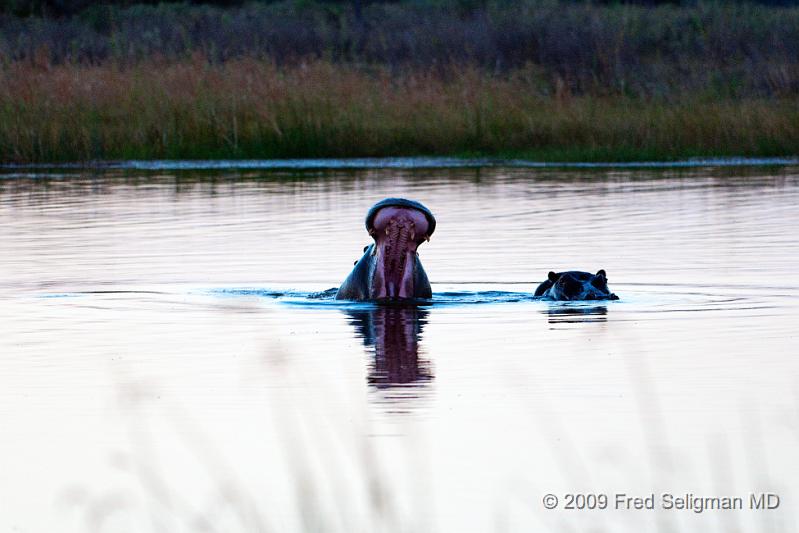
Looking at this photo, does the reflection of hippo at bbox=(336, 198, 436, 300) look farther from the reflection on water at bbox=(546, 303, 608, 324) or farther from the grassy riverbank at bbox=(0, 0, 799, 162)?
the grassy riverbank at bbox=(0, 0, 799, 162)

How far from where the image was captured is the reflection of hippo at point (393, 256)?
29.6 ft

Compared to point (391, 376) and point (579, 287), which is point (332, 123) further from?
point (391, 376)

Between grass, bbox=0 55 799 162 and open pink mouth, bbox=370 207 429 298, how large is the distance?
1162 centimetres

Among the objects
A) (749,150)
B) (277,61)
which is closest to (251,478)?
(749,150)

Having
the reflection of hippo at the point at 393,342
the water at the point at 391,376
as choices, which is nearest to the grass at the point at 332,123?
the water at the point at 391,376

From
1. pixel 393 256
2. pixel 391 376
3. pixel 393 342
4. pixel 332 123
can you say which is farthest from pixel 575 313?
pixel 332 123

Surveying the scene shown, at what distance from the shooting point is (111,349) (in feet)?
27.9

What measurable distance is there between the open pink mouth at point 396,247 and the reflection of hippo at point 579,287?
77 centimetres

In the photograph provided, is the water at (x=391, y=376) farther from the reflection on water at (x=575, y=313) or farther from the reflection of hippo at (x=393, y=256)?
the reflection of hippo at (x=393, y=256)

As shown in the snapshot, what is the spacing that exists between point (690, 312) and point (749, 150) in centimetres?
1222

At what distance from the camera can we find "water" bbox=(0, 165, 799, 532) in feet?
17.9

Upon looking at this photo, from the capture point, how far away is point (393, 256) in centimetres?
959

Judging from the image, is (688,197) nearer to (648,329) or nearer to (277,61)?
(648,329)

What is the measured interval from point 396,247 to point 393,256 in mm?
208
